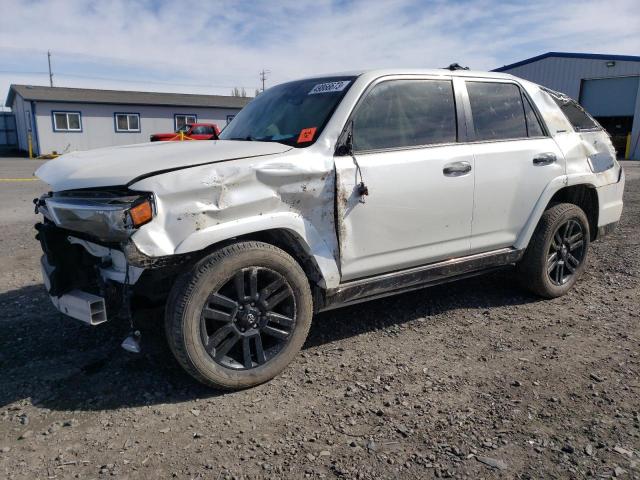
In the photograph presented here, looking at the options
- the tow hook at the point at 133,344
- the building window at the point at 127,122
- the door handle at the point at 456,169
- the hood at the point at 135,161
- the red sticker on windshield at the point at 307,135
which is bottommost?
the tow hook at the point at 133,344

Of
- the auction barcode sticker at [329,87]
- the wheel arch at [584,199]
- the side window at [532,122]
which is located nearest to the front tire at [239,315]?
the auction barcode sticker at [329,87]

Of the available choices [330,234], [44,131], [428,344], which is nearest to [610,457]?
[428,344]

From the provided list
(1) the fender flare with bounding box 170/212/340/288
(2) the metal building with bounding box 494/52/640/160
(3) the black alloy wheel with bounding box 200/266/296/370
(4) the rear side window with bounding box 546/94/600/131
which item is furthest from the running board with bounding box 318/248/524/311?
(2) the metal building with bounding box 494/52/640/160

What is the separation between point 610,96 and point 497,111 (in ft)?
85.5

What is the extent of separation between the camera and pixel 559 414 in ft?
9.45

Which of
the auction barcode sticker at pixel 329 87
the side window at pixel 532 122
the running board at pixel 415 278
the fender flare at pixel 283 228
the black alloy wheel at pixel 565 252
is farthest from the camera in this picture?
the black alloy wheel at pixel 565 252

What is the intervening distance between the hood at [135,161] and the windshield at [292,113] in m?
0.22

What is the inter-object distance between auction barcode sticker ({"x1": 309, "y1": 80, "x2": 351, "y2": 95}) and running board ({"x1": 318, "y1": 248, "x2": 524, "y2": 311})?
1.32 metres

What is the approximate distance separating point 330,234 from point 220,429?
Result: 1311 millimetres

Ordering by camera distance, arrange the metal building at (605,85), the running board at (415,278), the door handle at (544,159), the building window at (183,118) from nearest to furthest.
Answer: the running board at (415,278) → the door handle at (544,159) → the metal building at (605,85) → the building window at (183,118)

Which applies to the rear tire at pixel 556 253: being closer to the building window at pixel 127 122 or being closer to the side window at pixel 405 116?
the side window at pixel 405 116

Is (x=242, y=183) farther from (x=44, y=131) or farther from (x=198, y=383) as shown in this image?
(x=44, y=131)

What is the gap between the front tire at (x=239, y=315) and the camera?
9.52 ft

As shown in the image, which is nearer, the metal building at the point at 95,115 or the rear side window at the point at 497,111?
the rear side window at the point at 497,111
